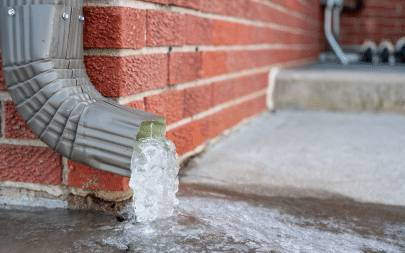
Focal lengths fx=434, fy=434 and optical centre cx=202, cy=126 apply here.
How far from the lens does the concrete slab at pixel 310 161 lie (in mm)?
1457

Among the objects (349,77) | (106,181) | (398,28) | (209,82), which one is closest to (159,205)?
(106,181)

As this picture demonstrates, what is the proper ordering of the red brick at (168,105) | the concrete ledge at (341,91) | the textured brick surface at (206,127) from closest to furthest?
1. the red brick at (168,105)
2. the textured brick surface at (206,127)
3. the concrete ledge at (341,91)

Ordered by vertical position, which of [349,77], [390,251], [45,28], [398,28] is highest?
[398,28]

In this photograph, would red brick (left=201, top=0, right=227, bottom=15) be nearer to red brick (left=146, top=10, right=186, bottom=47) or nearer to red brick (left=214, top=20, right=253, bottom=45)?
red brick (left=214, top=20, right=253, bottom=45)

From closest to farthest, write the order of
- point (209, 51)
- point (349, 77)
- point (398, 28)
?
1. point (209, 51)
2. point (349, 77)
3. point (398, 28)

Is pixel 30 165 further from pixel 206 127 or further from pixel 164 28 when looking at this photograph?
pixel 206 127

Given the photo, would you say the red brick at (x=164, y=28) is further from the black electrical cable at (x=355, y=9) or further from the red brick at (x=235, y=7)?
the black electrical cable at (x=355, y=9)

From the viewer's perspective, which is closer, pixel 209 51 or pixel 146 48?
pixel 146 48

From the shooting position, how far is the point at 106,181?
3.83 ft

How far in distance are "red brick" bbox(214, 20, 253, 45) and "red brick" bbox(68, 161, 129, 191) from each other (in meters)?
0.92

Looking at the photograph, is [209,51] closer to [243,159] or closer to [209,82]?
[209,82]

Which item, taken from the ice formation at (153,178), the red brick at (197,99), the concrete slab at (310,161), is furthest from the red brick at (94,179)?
the red brick at (197,99)

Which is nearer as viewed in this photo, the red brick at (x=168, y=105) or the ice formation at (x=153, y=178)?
the ice formation at (x=153, y=178)

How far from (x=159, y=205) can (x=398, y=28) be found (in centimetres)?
576
